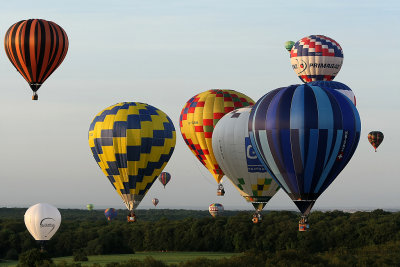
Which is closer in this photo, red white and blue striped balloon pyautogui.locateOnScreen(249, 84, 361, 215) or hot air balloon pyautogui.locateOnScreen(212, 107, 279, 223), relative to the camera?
red white and blue striped balloon pyautogui.locateOnScreen(249, 84, 361, 215)

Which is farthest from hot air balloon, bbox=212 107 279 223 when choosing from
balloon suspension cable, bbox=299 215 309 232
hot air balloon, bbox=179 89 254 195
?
balloon suspension cable, bbox=299 215 309 232

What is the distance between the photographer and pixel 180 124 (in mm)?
52969

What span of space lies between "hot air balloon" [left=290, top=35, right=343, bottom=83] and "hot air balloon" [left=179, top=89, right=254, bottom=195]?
5188 mm

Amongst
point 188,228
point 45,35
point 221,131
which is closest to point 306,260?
point 221,131

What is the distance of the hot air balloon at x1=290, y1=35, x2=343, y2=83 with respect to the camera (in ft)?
178

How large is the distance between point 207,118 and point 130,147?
19.4 feet

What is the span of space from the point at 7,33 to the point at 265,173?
55.1 feet

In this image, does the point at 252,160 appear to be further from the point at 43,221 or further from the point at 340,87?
the point at 43,221

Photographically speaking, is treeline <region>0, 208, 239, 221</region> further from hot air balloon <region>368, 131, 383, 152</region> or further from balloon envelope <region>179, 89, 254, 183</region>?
balloon envelope <region>179, 89, 254, 183</region>

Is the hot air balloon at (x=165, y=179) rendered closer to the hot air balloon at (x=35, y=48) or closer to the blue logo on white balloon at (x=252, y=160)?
the hot air balloon at (x=35, y=48)

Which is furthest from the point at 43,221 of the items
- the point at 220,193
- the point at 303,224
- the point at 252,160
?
the point at 303,224

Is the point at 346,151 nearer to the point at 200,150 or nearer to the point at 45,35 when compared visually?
the point at 200,150

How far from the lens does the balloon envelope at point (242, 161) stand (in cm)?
A: 4366

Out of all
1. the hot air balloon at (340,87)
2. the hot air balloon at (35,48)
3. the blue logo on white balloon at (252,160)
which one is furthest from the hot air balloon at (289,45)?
the hot air balloon at (35,48)
